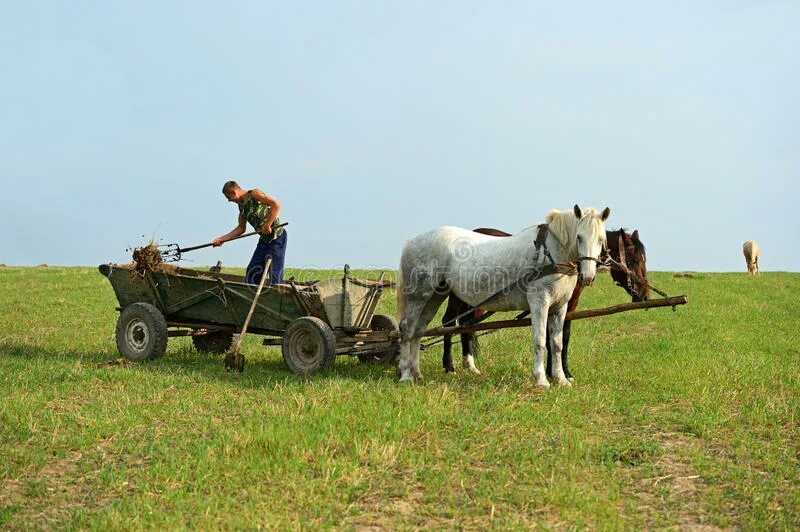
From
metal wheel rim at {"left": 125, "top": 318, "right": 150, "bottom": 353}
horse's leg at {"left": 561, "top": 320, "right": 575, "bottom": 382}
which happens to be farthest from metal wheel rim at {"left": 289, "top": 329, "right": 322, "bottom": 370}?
horse's leg at {"left": 561, "top": 320, "right": 575, "bottom": 382}

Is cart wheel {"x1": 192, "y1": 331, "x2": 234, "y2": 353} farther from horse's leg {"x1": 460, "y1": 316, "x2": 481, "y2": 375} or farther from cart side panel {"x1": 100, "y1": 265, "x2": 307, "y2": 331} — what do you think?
horse's leg {"x1": 460, "y1": 316, "x2": 481, "y2": 375}

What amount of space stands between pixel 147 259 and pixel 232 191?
1641 mm

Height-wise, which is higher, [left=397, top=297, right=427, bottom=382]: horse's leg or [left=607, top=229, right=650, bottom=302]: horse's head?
[left=607, top=229, right=650, bottom=302]: horse's head

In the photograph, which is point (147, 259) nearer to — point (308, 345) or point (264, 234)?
point (264, 234)

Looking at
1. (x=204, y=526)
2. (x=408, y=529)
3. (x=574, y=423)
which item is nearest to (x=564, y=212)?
(x=574, y=423)

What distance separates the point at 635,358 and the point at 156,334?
7549 millimetres

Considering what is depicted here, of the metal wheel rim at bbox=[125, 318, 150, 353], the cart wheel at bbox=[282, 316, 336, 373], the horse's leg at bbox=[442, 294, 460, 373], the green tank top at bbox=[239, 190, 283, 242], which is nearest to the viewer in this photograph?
the cart wheel at bbox=[282, 316, 336, 373]

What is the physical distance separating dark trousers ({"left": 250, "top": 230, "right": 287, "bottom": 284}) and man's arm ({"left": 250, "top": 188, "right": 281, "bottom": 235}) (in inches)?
10.3

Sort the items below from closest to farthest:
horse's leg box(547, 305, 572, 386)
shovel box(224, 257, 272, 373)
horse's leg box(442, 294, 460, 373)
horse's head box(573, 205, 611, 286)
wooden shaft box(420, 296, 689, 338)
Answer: horse's head box(573, 205, 611, 286) → wooden shaft box(420, 296, 689, 338) → horse's leg box(547, 305, 572, 386) → shovel box(224, 257, 272, 373) → horse's leg box(442, 294, 460, 373)

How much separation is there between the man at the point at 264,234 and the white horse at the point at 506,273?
1972 mm

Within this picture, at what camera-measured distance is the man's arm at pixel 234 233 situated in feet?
37.3

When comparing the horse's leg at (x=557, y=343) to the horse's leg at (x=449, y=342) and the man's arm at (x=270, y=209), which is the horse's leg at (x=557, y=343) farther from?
the man's arm at (x=270, y=209)

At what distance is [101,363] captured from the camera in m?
10.8

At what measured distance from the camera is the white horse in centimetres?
895
